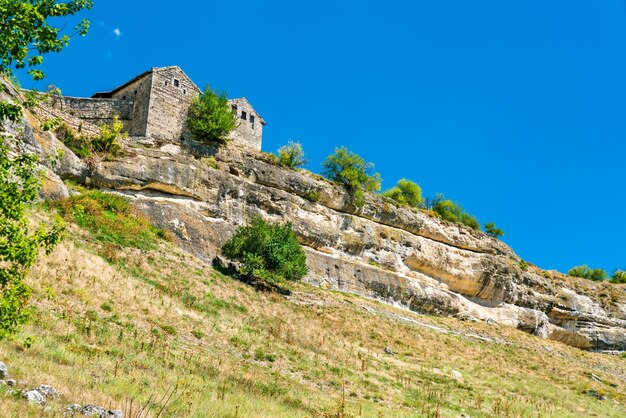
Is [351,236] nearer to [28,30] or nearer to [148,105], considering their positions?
[148,105]

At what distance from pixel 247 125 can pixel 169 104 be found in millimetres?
9103

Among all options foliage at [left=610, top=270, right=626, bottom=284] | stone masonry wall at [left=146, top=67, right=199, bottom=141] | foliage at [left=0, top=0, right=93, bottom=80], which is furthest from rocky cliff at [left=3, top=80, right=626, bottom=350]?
foliage at [left=0, top=0, right=93, bottom=80]

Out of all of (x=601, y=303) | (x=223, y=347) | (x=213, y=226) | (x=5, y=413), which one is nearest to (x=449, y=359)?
(x=223, y=347)

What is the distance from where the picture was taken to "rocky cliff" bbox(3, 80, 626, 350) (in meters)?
33.8

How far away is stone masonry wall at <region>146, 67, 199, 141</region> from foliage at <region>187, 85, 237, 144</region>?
30.7 inches

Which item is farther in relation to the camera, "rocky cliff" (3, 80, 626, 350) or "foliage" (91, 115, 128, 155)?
"foliage" (91, 115, 128, 155)

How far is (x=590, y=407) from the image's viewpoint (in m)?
23.2

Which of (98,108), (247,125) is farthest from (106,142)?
(247,125)

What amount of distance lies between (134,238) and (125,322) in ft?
39.4

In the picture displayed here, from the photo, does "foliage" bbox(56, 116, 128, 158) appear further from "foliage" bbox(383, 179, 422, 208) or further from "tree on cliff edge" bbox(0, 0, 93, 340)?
"foliage" bbox(383, 179, 422, 208)

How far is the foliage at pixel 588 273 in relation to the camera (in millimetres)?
74312

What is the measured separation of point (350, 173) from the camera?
153 ft

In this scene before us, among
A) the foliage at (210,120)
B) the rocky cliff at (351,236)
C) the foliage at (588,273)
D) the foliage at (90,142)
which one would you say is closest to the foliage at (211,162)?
the rocky cliff at (351,236)

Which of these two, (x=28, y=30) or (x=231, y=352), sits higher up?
(x=28, y=30)
